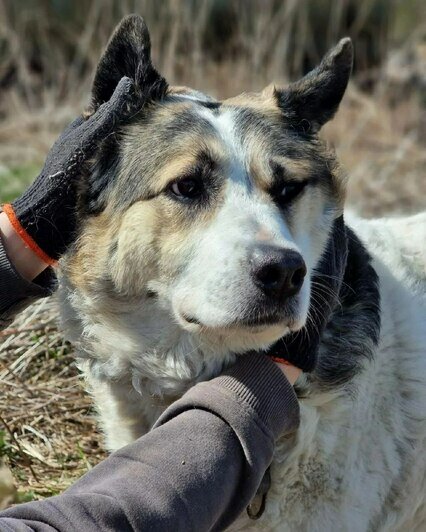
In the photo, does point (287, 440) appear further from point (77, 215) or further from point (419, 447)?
point (77, 215)

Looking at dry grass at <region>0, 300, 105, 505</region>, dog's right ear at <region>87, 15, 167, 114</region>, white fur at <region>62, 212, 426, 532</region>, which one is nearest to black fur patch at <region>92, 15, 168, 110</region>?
dog's right ear at <region>87, 15, 167, 114</region>

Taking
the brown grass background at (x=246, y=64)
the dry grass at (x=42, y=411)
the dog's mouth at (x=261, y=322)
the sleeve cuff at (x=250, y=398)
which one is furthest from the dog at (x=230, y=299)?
the brown grass background at (x=246, y=64)

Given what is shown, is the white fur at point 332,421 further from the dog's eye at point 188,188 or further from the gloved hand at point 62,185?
the dog's eye at point 188,188

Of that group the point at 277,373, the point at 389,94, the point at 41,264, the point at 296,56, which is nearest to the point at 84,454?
the point at 41,264

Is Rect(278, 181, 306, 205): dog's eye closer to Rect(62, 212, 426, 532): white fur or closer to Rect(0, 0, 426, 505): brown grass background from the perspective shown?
Rect(62, 212, 426, 532): white fur

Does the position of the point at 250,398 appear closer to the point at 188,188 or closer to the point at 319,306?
the point at 319,306

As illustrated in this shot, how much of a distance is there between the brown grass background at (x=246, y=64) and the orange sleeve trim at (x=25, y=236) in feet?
9.86

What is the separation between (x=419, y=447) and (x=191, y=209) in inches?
41.8

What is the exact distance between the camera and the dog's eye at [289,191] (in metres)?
2.67

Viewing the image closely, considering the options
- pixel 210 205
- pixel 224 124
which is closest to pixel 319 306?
pixel 210 205

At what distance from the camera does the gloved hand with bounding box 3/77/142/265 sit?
101 inches

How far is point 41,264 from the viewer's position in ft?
9.16

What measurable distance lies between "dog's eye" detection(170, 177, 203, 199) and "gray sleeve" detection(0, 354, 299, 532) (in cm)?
51

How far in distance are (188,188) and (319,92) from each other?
22.3 inches
